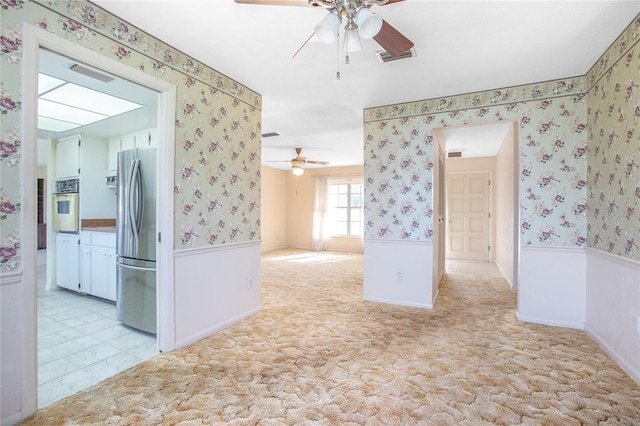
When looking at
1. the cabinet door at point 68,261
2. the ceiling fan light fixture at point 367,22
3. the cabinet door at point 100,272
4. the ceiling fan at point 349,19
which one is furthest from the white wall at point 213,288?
the cabinet door at point 68,261

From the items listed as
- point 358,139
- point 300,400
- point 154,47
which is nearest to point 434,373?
point 300,400

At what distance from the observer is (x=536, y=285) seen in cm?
313

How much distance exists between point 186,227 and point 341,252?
19.9ft

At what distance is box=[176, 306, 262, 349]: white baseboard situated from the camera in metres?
2.54

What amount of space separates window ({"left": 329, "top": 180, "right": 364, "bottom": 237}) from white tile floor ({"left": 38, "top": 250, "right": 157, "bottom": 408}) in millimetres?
5888

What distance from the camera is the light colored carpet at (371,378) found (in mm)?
1711

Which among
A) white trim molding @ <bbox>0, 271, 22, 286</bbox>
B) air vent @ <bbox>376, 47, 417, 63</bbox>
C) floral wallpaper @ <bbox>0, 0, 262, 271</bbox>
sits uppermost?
air vent @ <bbox>376, 47, 417, 63</bbox>

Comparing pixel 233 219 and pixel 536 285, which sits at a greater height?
pixel 233 219

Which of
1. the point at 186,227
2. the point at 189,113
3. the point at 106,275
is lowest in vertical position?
the point at 106,275

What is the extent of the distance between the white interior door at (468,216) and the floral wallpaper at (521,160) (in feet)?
12.4

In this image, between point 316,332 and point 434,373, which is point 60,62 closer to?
point 316,332

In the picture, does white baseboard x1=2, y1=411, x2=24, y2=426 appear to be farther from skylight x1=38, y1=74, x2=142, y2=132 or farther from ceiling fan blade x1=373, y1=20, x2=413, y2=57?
ceiling fan blade x1=373, y1=20, x2=413, y2=57

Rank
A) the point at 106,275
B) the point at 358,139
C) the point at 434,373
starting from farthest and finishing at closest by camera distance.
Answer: the point at 358,139, the point at 106,275, the point at 434,373

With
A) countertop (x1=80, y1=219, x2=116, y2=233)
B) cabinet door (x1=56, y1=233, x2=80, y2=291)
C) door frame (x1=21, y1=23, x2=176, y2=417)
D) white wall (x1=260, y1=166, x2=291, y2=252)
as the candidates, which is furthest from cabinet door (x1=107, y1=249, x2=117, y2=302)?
white wall (x1=260, y1=166, x2=291, y2=252)
